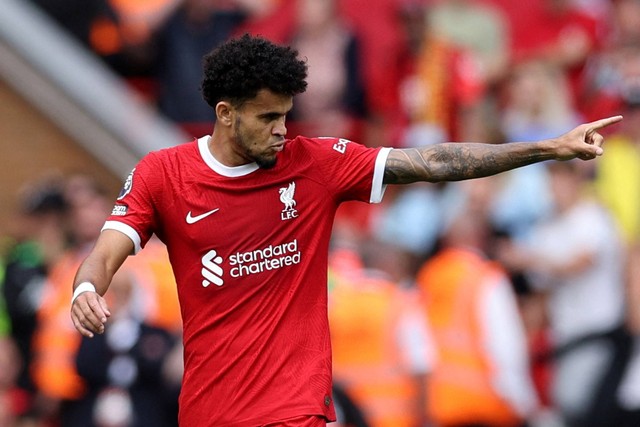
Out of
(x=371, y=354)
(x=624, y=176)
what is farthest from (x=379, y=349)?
(x=624, y=176)

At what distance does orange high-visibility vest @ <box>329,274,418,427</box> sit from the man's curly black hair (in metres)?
4.23

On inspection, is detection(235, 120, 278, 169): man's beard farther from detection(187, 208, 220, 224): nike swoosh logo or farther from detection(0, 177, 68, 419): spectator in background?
detection(0, 177, 68, 419): spectator in background

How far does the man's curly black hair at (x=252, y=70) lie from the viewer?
21.0 feet

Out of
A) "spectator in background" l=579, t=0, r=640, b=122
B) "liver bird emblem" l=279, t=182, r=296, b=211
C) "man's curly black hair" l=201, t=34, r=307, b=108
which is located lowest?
"liver bird emblem" l=279, t=182, r=296, b=211

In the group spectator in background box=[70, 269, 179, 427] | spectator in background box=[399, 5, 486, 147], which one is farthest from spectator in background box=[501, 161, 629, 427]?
spectator in background box=[70, 269, 179, 427]

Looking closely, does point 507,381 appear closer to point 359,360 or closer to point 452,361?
point 452,361

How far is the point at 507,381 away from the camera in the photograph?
1065cm

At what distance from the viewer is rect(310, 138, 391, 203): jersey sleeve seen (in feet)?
21.9

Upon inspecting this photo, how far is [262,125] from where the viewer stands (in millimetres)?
6477

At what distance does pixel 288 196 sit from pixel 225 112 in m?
0.47

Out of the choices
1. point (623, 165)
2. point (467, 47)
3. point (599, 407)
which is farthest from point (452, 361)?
point (467, 47)

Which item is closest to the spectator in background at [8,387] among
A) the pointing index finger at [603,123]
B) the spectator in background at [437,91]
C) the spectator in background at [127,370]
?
the spectator in background at [127,370]

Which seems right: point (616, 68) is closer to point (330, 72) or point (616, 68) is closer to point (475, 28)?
point (475, 28)

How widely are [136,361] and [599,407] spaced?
10.8 ft
